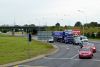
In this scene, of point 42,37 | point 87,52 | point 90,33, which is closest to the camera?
point 87,52

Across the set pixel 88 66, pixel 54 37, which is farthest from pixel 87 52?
pixel 54 37

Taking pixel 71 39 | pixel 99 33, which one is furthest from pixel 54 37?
pixel 99 33

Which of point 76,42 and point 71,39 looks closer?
point 76,42

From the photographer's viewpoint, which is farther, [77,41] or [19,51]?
[77,41]

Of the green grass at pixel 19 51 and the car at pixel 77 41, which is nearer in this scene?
the green grass at pixel 19 51

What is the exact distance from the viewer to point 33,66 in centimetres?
3400

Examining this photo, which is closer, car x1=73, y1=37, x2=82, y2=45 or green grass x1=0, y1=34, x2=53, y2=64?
green grass x1=0, y1=34, x2=53, y2=64

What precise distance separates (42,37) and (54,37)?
3881cm

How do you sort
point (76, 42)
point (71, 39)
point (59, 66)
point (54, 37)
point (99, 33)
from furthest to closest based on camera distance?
point (99, 33) → point (54, 37) → point (71, 39) → point (76, 42) → point (59, 66)

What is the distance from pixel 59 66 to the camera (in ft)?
109

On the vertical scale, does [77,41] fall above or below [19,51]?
above

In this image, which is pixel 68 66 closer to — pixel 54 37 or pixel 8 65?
pixel 8 65

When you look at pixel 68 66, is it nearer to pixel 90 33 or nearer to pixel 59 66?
pixel 59 66

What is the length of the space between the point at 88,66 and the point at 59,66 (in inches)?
110
